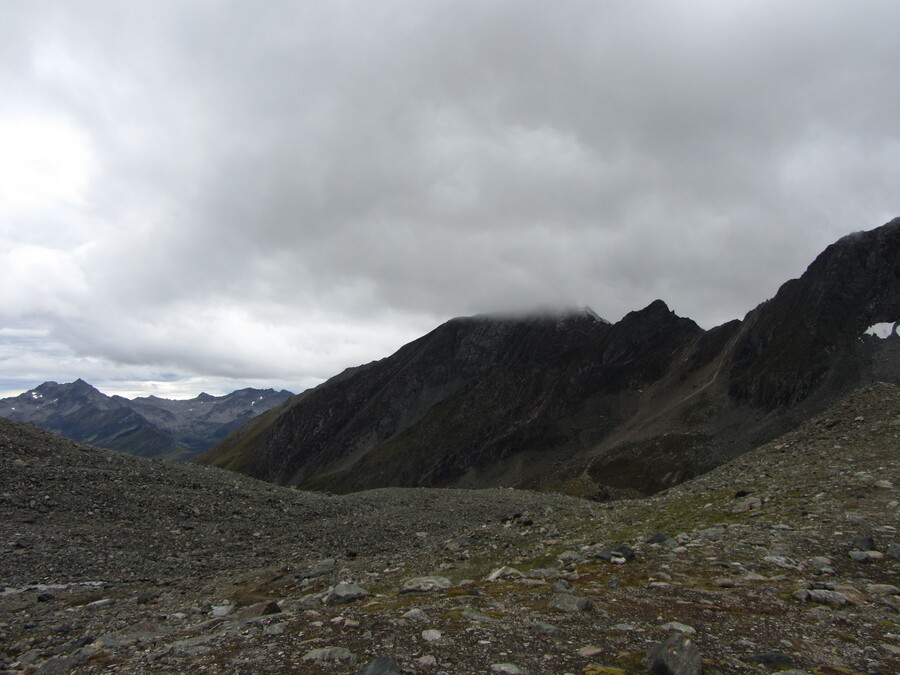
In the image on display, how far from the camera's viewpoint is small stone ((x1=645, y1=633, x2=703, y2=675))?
6965mm

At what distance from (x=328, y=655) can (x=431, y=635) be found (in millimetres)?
1755

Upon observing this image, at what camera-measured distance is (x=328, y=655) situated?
780cm

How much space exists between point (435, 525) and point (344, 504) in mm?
7412

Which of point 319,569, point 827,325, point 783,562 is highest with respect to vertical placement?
point 827,325

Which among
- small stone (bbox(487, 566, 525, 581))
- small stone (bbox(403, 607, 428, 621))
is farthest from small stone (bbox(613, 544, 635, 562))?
small stone (bbox(403, 607, 428, 621))

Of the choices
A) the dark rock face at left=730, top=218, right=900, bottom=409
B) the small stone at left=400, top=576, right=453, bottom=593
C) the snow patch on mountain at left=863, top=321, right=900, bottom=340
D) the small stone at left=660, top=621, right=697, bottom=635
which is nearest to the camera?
the small stone at left=660, top=621, right=697, bottom=635

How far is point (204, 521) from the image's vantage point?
2639cm

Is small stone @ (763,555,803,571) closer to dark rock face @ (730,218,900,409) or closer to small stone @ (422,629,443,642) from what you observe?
small stone @ (422,629,443,642)

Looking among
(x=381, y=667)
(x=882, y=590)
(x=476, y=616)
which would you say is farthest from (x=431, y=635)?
(x=882, y=590)

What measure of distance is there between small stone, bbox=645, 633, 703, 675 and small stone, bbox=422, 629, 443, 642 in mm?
3327

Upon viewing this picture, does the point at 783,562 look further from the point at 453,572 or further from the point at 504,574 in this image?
the point at 453,572

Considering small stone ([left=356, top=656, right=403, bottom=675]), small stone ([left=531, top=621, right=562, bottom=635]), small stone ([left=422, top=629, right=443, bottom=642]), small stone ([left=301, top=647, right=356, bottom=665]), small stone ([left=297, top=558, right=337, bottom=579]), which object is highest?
small stone ([left=356, top=656, right=403, bottom=675])

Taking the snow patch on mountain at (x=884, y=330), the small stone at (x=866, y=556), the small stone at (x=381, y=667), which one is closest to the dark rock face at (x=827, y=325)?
the snow patch on mountain at (x=884, y=330)

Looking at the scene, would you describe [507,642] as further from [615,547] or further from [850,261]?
[850,261]
